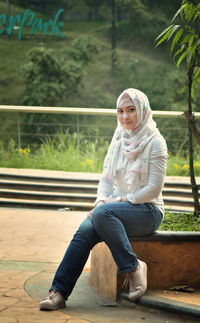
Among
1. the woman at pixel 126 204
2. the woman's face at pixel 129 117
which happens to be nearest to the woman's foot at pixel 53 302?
the woman at pixel 126 204

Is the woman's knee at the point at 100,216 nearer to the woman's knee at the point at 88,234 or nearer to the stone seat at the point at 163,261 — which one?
the woman's knee at the point at 88,234

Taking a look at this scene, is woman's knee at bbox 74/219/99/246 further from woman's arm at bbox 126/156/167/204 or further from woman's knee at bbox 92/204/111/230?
woman's arm at bbox 126/156/167/204

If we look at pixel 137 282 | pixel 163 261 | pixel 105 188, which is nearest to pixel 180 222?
pixel 163 261

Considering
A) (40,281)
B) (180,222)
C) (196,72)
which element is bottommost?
(40,281)

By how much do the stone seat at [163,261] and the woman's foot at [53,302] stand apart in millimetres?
331

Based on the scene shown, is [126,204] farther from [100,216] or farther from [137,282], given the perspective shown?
[137,282]

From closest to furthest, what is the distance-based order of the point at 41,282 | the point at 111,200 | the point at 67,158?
the point at 111,200, the point at 41,282, the point at 67,158

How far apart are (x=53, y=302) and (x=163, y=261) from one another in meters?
0.70

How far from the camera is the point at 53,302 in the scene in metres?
3.26

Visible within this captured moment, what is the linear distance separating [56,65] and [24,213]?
15.2 m

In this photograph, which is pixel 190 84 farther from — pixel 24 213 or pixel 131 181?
pixel 24 213

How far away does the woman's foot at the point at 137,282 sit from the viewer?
10.7 feet

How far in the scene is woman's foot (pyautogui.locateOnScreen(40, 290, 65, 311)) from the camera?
325 cm

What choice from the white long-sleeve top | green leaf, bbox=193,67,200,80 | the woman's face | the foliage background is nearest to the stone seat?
the white long-sleeve top
